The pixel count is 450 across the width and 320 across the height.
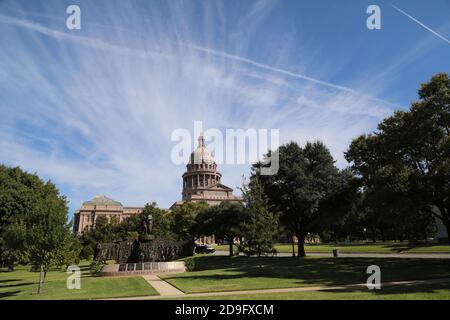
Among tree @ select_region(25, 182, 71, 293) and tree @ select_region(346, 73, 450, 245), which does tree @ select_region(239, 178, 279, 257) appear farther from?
tree @ select_region(25, 182, 71, 293)

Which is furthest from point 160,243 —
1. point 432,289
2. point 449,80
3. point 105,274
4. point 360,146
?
point 449,80

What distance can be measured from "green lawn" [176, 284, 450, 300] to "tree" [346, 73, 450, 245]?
36.4ft

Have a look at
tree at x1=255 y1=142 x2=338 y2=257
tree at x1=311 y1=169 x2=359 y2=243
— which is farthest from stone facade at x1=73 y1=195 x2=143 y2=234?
tree at x1=311 y1=169 x2=359 y2=243

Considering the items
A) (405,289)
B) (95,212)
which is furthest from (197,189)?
(405,289)

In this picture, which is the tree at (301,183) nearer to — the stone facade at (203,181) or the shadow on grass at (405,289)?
the shadow on grass at (405,289)

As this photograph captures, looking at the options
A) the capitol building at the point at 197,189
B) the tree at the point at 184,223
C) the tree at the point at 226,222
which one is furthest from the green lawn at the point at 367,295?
the capitol building at the point at 197,189

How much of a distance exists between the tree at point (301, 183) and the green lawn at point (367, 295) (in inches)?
853

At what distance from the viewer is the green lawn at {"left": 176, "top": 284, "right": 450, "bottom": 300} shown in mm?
13203

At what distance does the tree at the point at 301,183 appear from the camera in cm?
3800

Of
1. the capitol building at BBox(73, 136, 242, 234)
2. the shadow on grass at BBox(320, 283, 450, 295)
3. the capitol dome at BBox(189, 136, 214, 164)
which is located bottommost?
the shadow on grass at BBox(320, 283, 450, 295)

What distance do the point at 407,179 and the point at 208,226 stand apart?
40.1 metres

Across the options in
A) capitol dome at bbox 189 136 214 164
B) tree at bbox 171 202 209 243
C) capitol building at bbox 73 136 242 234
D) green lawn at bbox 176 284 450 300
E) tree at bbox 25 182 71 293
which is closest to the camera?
green lawn at bbox 176 284 450 300

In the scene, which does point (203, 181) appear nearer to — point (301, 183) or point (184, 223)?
point (184, 223)

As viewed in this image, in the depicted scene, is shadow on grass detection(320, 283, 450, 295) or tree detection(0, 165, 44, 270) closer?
shadow on grass detection(320, 283, 450, 295)
